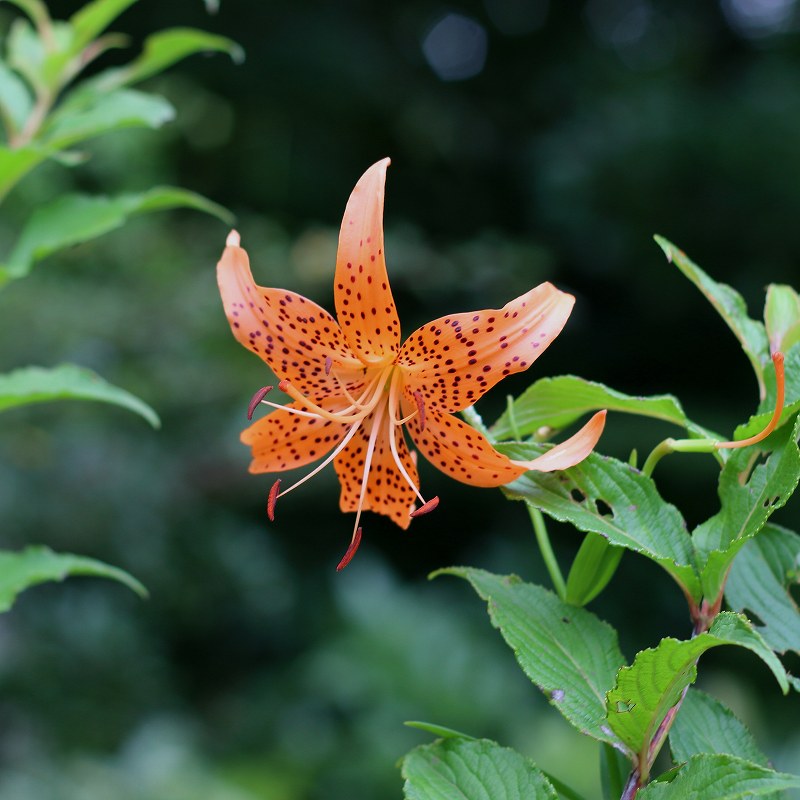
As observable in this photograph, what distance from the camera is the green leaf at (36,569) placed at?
785 mm

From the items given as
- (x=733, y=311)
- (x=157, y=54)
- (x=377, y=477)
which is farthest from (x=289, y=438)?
(x=157, y=54)

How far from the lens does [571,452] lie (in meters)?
0.55

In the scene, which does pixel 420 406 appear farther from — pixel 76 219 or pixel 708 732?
pixel 76 219

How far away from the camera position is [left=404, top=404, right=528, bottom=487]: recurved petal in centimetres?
57

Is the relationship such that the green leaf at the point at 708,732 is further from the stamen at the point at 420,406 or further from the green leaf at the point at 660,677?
the stamen at the point at 420,406

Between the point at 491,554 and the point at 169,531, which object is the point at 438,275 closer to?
the point at 491,554

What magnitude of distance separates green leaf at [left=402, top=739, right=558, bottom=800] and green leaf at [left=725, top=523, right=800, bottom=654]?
179 mm

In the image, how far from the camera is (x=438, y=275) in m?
3.69

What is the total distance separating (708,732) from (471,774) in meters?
0.15

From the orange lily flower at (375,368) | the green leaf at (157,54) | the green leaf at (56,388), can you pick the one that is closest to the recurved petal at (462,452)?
the orange lily flower at (375,368)

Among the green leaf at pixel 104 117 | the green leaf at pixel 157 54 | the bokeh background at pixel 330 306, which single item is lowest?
the bokeh background at pixel 330 306

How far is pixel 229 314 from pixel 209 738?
296cm

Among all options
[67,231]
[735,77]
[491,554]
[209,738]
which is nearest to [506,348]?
[67,231]

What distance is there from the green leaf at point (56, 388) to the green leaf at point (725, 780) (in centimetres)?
50
